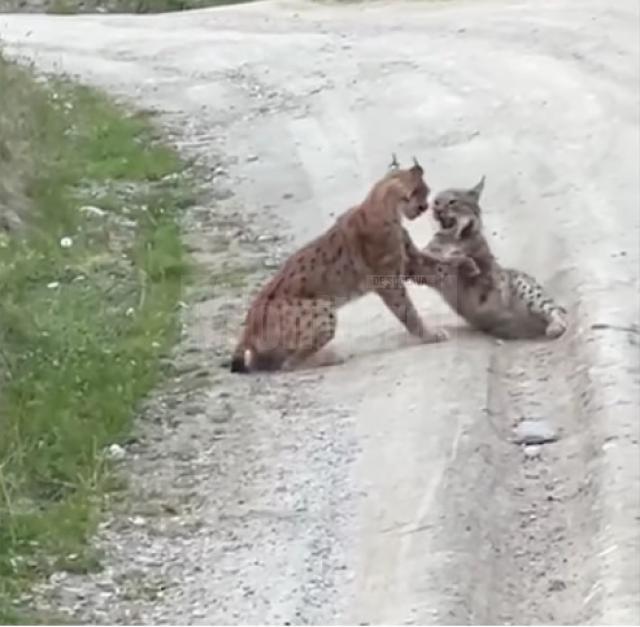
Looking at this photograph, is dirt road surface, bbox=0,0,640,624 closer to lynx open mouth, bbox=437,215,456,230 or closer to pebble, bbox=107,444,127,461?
pebble, bbox=107,444,127,461

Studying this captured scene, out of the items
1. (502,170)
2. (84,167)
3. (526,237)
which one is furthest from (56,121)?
(526,237)

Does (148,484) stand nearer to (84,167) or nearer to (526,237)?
(526,237)

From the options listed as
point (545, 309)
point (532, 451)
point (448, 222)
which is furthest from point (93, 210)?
point (532, 451)

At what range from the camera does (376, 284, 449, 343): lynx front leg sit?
10.2m

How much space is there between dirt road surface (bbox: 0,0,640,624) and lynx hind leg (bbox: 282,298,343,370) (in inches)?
4.1

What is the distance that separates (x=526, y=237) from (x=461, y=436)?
135 inches

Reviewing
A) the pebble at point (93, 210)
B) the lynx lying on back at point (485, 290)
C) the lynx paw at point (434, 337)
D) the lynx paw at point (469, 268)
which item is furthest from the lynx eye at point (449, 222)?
the pebble at point (93, 210)

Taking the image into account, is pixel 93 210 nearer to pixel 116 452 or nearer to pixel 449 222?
pixel 449 222

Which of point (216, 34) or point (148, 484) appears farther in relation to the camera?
point (216, 34)

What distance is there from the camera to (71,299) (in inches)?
438

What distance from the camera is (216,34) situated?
2053 cm

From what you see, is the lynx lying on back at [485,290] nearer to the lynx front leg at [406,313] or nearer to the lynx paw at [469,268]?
the lynx paw at [469,268]

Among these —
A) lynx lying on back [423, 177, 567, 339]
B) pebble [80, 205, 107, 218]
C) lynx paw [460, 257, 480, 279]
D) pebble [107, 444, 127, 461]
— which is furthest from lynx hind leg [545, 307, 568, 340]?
pebble [80, 205, 107, 218]

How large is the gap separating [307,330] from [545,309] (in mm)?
1164
